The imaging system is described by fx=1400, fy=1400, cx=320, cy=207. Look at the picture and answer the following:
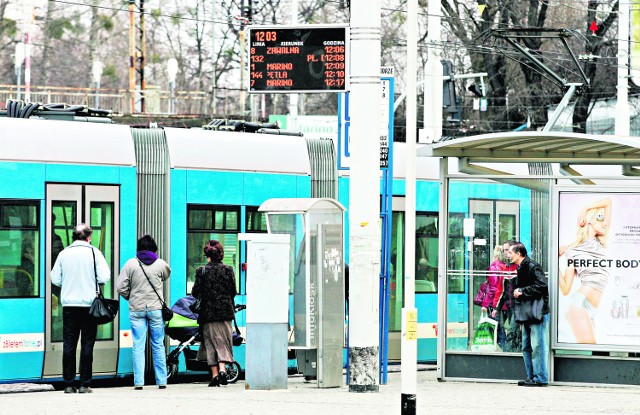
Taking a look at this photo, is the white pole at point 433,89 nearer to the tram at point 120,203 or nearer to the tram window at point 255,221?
the tram at point 120,203

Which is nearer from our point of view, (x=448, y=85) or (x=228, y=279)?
(x=228, y=279)

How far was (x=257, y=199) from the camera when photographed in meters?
17.6

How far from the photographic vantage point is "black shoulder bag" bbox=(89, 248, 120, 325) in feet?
47.6

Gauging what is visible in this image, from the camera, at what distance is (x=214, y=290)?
15.6 metres

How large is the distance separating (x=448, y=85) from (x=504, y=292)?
49.5 feet

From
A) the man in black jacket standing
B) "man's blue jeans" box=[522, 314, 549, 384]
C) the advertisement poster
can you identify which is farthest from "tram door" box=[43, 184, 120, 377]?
the advertisement poster

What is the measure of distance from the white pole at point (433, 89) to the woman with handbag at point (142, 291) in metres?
11.8

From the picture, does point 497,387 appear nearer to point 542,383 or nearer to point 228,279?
point 542,383

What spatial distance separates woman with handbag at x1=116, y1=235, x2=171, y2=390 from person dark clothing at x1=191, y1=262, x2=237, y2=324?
45 cm

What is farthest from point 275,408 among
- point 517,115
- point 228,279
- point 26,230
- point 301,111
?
point 301,111

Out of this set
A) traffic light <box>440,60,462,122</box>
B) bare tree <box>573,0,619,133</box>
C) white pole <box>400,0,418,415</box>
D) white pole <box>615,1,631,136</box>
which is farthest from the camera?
bare tree <box>573,0,619,133</box>

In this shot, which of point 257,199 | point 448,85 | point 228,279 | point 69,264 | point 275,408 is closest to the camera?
point 275,408

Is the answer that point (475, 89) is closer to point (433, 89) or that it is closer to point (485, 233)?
point (433, 89)

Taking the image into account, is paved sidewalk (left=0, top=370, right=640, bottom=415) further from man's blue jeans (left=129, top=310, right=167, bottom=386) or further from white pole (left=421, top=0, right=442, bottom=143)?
white pole (left=421, top=0, right=442, bottom=143)
